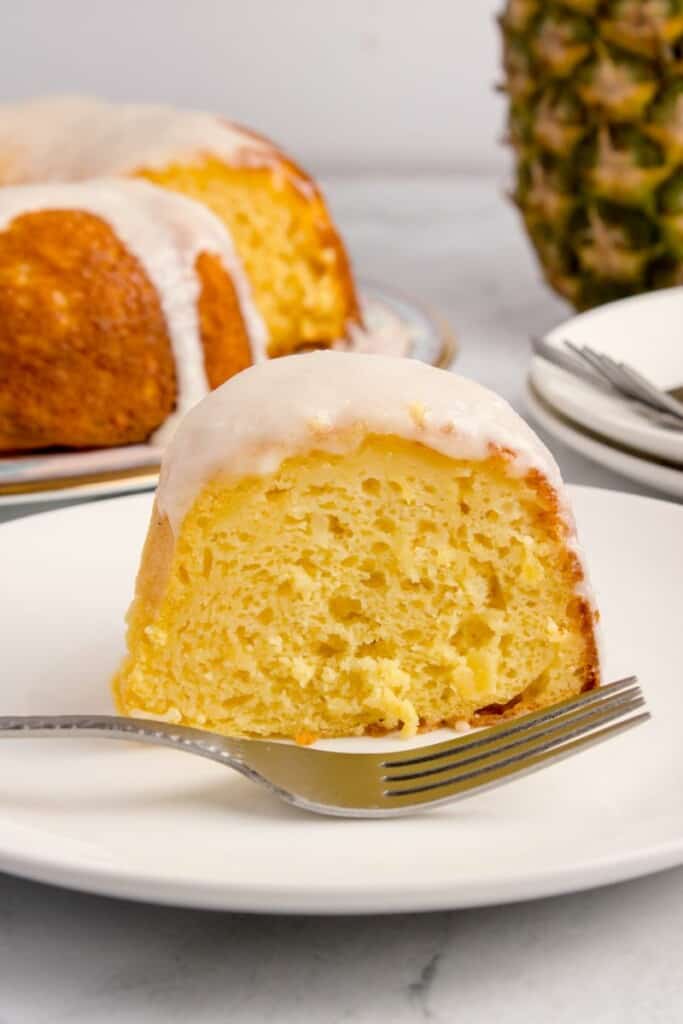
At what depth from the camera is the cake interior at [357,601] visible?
77 cm

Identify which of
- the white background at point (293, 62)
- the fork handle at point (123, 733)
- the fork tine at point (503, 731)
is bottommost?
the white background at point (293, 62)

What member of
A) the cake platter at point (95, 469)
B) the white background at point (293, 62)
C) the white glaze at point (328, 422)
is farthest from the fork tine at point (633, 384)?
the white background at point (293, 62)

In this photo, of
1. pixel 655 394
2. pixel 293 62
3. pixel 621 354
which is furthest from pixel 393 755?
pixel 293 62

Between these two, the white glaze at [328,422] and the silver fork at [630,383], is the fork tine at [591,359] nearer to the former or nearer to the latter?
the silver fork at [630,383]

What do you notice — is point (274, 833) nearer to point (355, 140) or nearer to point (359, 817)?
point (359, 817)

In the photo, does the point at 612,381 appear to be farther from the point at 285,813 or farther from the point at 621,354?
the point at 285,813

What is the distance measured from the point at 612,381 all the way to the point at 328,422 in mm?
514

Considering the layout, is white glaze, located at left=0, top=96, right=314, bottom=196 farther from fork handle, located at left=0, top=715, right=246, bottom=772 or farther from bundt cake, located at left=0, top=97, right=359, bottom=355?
fork handle, located at left=0, top=715, right=246, bottom=772

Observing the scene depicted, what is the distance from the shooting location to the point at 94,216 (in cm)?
136

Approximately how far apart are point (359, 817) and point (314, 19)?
2.22 metres

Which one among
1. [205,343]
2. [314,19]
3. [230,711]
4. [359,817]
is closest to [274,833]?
[359,817]

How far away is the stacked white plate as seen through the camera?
1079mm

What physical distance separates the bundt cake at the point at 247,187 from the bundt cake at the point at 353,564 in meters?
0.77

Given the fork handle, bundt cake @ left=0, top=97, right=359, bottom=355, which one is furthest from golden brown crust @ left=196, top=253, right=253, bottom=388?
the fork handle
